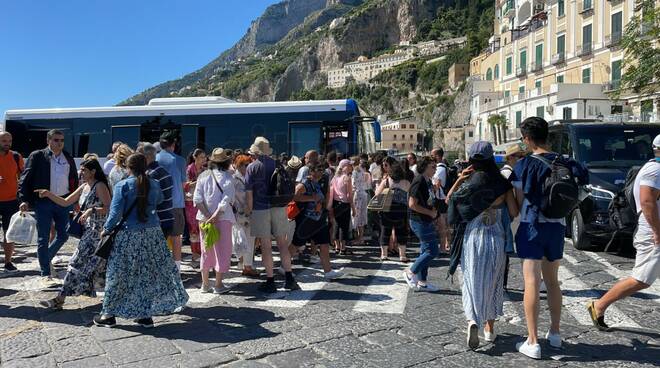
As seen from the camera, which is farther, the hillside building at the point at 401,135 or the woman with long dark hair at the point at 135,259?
the hillside building at the point at 401,135

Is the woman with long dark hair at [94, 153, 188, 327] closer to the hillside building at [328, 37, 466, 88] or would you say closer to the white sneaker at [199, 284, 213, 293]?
the white sneaker at [199, 284, 213, 293]

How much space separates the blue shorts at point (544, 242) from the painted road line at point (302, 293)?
2.51m

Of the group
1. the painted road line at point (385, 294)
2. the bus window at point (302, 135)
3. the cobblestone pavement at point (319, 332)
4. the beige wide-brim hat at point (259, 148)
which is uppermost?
the bus window at point (302, 135)

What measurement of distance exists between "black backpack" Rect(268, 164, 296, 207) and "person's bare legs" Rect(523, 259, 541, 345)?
309 centimetres

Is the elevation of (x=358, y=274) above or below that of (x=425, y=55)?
below

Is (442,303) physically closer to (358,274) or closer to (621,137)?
(358,274)

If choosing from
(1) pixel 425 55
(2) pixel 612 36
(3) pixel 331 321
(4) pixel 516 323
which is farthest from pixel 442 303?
(1) pixel 425 55

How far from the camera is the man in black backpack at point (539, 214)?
4.14 meters

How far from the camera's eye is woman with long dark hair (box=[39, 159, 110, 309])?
543cm

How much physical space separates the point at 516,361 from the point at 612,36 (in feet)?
128

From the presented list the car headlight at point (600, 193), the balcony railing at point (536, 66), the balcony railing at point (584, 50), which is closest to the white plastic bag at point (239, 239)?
the car headlight at point (600, 193)

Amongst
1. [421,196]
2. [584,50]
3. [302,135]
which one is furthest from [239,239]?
[584,50]

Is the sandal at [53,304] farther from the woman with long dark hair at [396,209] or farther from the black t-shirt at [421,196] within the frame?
the woman with long dark hair at [396,209]

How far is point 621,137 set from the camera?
986 centimetres
